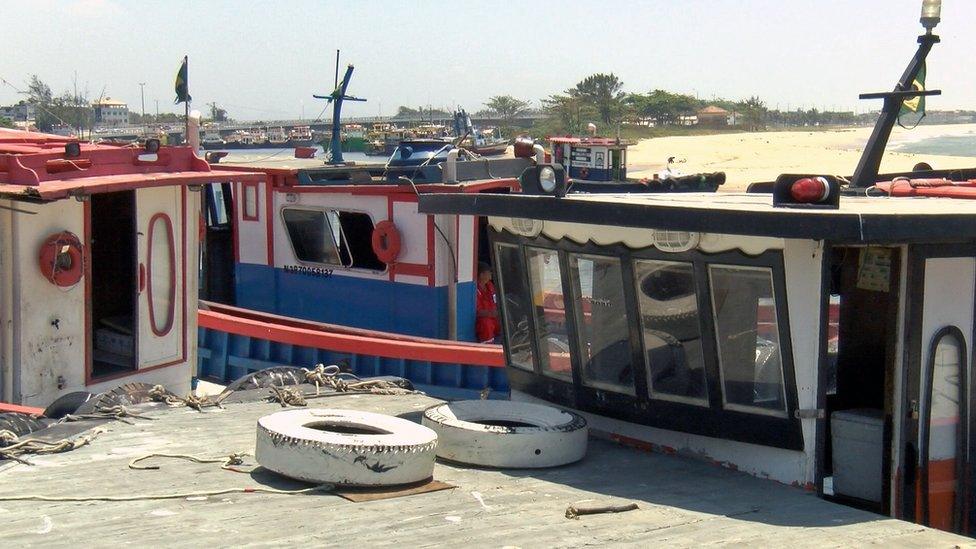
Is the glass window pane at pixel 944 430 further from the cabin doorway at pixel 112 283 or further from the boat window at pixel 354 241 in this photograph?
the boat window at pixel 354 241

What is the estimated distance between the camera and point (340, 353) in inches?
493

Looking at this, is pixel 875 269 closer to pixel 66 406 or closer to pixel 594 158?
pixel 66 406

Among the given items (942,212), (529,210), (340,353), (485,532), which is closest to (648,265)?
(529,210)

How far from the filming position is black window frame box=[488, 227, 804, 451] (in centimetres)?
632

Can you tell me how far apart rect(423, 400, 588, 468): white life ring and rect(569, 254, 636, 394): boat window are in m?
0.39

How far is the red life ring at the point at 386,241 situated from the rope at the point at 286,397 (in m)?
4.95

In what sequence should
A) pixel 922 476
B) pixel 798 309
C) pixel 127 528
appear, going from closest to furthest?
pixel 127 528, pixel 798 309, pixel 922 476

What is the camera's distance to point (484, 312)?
45.0 ft

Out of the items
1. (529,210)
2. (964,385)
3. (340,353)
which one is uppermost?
(529,210)

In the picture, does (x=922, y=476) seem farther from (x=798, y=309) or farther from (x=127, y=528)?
(x=127, y=528)

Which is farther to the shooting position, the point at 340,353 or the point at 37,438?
the point at 340,353

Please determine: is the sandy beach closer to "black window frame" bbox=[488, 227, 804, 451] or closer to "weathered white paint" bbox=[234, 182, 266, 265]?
"weathered white paint" bbox=[234, 182, 266, 265]

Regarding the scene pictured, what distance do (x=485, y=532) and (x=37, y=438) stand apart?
300 centimetres

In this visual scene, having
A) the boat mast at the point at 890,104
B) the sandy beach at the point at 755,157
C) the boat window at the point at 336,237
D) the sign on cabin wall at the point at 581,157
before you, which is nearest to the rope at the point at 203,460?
the boat mast at the point at 890,104
